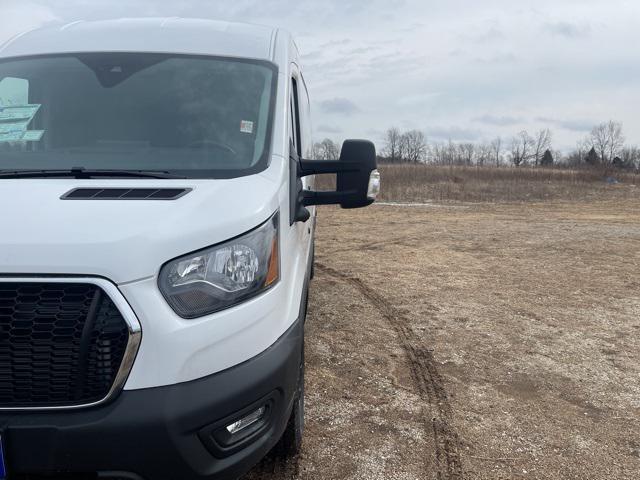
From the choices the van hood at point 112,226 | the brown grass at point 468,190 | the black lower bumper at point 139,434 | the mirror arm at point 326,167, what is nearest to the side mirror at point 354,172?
the mirror arm at point 326,167

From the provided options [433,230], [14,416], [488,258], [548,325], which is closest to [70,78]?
[14,416]

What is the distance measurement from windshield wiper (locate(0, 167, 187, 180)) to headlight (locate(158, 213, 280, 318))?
56 centimetres

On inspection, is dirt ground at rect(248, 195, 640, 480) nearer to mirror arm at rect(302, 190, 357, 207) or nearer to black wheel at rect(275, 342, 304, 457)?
black wheel at rect(275, 342, 304, 457)

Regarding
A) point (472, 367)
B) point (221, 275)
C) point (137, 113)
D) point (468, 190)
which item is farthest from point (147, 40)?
point (468, 190)

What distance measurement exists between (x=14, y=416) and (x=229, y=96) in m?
1.82

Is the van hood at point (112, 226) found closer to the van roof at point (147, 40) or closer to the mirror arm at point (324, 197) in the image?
the mirror arm at point (324, 197)

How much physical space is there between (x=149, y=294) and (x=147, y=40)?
6.35 feet

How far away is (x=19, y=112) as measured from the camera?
2.85m

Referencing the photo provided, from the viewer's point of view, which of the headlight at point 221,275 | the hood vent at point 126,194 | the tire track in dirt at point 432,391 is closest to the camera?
the headlight at point 221,275

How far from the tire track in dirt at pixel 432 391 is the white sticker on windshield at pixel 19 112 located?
2856mm

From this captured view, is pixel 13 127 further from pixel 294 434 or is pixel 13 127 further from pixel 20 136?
pixel 294 434

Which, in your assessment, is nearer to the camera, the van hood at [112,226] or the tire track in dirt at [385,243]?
the van hood at [112,226]

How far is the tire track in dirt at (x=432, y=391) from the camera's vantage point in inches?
120

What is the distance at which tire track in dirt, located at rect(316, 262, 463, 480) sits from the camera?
3.05 metres
